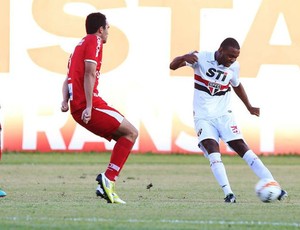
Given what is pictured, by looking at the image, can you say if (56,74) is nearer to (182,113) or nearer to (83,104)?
(182,113)

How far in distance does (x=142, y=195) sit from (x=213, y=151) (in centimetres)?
168

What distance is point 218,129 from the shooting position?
13648 millimetres

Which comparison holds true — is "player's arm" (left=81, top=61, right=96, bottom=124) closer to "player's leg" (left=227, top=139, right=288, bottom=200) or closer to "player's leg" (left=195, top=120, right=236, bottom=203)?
"player's leg" (left=195, top=120, right=236, bottom=203)

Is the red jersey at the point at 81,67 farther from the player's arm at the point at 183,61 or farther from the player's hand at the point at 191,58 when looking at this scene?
the player's hand at the point at 191,58

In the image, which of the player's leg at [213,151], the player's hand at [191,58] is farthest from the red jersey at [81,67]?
the player's leg at [213,151]

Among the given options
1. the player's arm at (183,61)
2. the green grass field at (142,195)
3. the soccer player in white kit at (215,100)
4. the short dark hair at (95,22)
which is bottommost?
the green grass field at (142,195)

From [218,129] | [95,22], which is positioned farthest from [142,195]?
[95,22]

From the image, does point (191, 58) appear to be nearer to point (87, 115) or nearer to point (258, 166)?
point (258, 166)

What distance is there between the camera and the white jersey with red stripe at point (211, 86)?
537 inches

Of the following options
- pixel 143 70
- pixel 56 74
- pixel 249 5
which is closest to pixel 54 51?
pixel 56 74

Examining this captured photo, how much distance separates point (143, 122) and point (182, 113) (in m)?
0.84

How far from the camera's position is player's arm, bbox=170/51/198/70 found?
44.0ft

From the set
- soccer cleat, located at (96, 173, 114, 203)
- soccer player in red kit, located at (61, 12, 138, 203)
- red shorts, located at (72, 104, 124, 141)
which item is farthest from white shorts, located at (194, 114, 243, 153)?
soccer cleat, located at (96, 173, 114, 203)

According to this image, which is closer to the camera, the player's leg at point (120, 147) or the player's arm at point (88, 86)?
the player's arm at point (88, 86)
